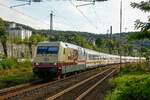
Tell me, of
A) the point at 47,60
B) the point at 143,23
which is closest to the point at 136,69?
the point at 47,60

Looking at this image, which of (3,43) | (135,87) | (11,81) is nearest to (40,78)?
(11,81)

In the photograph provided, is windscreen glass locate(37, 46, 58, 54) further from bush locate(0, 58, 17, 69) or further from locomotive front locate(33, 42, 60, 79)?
bush locate(0, 58, 17, 69)

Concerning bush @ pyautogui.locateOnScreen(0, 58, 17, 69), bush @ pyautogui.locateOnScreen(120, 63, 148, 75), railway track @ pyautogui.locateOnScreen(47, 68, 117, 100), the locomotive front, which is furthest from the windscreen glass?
bush @ pyautogui.locateOnScreen(0, 58, 17, 69)

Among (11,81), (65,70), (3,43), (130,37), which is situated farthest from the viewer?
(3,43)

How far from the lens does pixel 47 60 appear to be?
34.0m

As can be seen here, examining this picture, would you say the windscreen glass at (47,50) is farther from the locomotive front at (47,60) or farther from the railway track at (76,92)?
the railway track at (76,92)

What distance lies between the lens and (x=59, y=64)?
3381cm

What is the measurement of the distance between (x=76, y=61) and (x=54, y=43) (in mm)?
8399

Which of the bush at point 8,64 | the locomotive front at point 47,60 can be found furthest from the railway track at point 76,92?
Answer: the bush at point 8,64

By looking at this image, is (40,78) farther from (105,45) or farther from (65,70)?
(105,45)

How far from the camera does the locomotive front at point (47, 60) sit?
3328cm

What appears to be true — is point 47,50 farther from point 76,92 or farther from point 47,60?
point 76,92

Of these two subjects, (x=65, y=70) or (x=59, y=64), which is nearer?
(x=59, y=64)

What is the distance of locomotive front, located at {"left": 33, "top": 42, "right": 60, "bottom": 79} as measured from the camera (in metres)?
33.3
